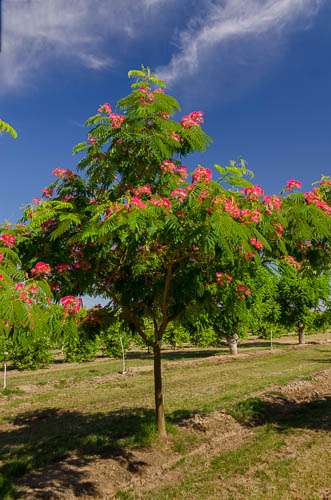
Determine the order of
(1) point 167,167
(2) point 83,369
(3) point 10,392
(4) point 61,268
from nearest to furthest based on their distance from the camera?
(4) point 61,268 → (1) point 167,167 → (3) point 10,392 → (2) point 83,369

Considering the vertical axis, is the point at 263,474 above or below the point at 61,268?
below

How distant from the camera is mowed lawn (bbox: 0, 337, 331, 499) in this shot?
19.4 ft

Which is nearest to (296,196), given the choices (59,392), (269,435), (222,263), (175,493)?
(222,263)

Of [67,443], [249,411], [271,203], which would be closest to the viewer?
[271,203]

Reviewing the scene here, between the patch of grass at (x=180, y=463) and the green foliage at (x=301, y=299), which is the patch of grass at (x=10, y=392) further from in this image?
the green foliage at (x=301, y=299)

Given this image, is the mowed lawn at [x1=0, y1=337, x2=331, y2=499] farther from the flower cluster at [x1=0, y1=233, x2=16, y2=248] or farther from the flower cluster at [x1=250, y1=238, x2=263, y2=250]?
the flower cluster at [x1=0, y1=233, x2=16, y2=248]

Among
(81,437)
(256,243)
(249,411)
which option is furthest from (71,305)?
(249,411)

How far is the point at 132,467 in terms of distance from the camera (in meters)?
6.96

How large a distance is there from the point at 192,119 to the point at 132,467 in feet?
24.4

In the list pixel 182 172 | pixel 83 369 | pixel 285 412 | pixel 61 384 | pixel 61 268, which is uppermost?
pixel 182 172

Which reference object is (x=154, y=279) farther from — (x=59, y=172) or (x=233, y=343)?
(x=233, y=343)

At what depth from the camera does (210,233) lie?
451 centimetres

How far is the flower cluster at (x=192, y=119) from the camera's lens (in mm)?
7188

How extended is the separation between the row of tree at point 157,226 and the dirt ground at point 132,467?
1.12 m
